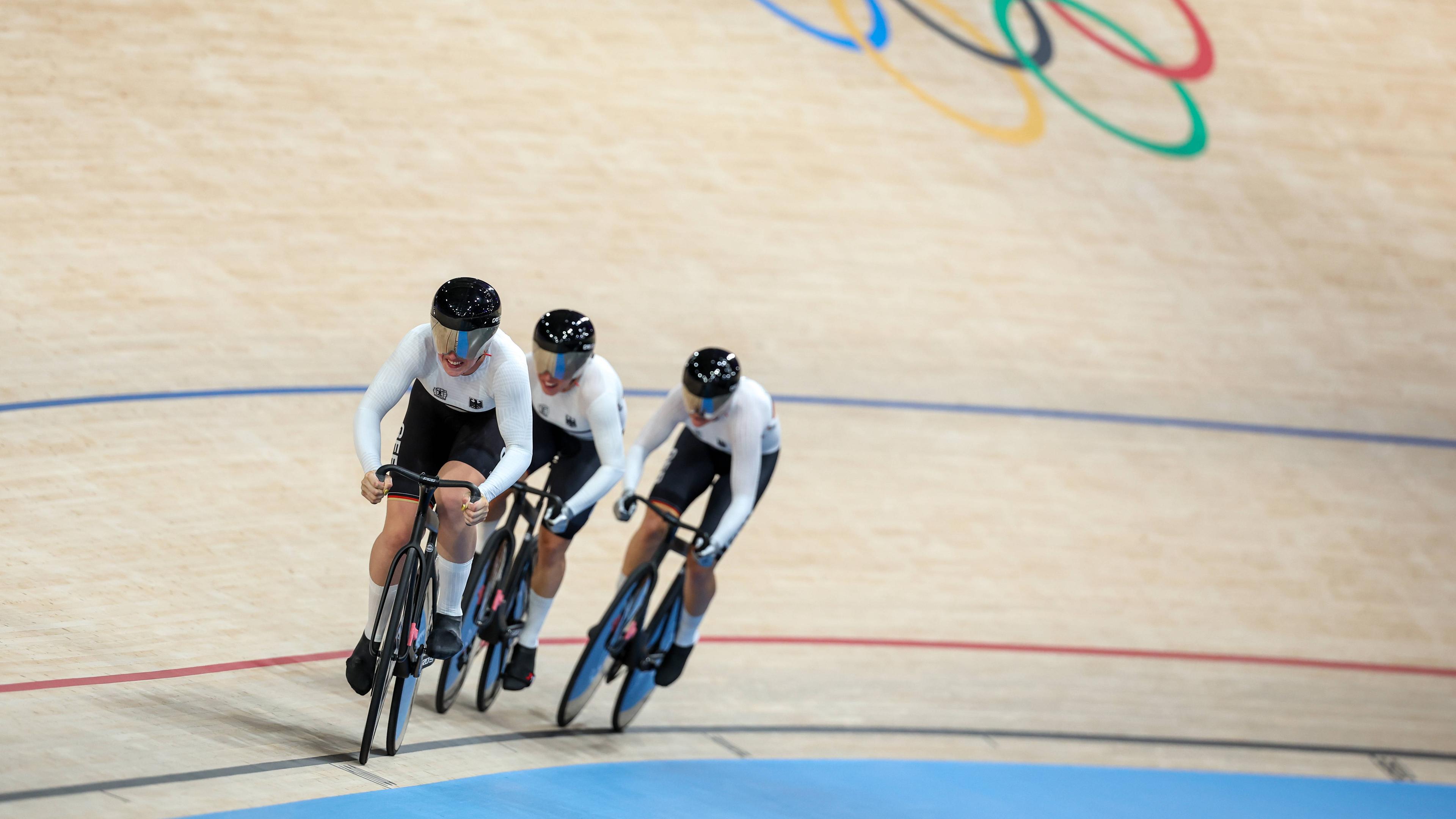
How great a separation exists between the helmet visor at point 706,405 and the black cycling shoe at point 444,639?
0.86 m

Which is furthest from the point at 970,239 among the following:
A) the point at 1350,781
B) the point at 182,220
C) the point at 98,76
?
the point at 98,76

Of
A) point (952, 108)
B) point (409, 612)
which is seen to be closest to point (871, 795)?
point (409, 612)

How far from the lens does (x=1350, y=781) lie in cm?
466

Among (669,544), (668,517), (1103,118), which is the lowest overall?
(669,544)

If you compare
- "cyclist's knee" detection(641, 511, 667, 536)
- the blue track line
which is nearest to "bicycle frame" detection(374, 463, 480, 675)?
"cyclist's knee" detection(641, 511, 667, 536)

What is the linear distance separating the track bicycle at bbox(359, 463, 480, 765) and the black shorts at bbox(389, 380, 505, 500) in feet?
0.21

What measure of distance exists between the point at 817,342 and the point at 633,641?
9.37 feet

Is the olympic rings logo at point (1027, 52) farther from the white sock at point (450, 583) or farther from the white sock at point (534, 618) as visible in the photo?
the white sock at point (450, 583)

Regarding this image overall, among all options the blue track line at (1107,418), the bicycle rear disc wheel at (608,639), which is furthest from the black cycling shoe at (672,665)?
the blue track line at (1107,418)

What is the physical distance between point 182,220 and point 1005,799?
13.8 feet

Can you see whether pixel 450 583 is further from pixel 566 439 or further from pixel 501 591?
pixel 566 439

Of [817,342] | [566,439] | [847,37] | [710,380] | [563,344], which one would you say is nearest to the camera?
[563,344]

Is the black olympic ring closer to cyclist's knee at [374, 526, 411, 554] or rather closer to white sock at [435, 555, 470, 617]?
white sock at [435, 555, 470, 617]

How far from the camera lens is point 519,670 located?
148 inches
